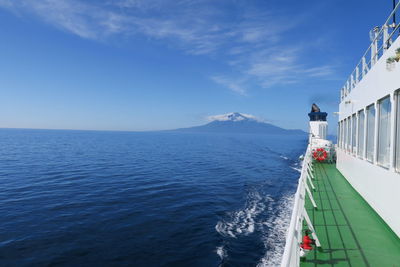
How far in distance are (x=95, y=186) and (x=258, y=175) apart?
58.8 ft

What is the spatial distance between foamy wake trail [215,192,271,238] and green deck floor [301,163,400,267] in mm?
4716

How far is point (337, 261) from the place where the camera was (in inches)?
197

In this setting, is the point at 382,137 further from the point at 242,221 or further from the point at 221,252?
the point at 242,221

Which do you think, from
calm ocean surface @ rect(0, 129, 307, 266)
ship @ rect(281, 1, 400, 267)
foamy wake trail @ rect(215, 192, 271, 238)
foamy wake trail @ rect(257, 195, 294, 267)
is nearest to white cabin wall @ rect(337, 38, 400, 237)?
ship @ rect(281, 1, 400, 267)

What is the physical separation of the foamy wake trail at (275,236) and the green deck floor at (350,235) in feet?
10.3

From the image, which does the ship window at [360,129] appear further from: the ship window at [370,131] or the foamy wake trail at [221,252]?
the foamy wake trail at [221,252]

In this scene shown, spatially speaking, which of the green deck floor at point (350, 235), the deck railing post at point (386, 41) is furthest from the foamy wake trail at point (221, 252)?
the deck railing post at point (386, 41)

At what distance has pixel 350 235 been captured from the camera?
20.4ft

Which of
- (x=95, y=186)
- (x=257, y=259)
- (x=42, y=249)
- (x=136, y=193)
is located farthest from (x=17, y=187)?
(x=257, y=259)

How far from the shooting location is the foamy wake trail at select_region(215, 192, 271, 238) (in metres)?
12.8

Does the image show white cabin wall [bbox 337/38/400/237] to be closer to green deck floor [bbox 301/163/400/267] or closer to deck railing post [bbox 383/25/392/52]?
green deck floor [bbox 301/163/400/267]

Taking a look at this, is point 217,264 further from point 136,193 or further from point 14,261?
point 136,193

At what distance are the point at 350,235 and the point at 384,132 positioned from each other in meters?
3.10

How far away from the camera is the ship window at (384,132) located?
6.71 metres
